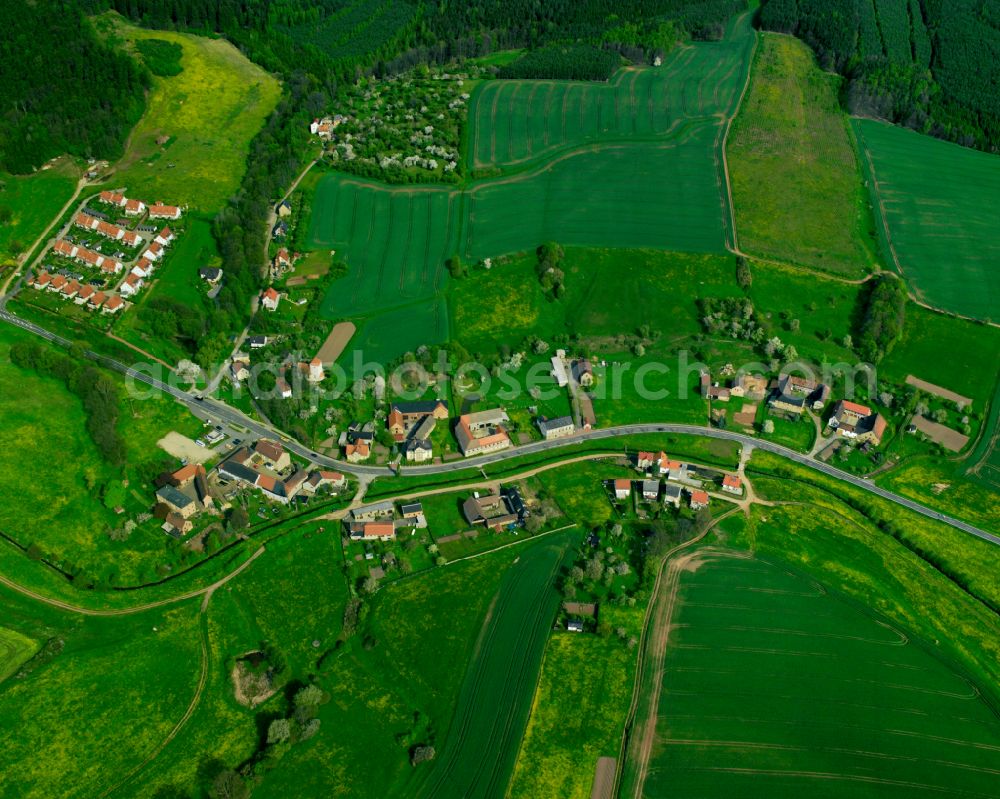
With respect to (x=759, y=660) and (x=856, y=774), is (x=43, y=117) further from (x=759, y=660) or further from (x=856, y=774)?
(x=856, y=774)

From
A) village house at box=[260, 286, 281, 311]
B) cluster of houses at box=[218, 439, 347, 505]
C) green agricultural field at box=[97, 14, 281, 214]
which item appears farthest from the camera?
green agricultural field at box=[97, 14, 281, 214]

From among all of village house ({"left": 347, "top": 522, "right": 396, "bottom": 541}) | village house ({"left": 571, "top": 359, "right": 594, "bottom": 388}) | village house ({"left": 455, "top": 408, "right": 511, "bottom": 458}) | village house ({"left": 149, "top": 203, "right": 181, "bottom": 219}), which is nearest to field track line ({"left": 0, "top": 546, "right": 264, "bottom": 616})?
village house ({"left": 347, "top": 522, "right": 396, "bottom": 541})

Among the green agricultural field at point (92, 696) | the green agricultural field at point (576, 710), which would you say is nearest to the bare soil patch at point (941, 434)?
the green agricultural field at point (576, 710)

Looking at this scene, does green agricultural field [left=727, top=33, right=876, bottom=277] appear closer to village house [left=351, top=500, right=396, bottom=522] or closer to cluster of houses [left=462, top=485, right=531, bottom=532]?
cluster of houses [left=462, top=485, right=531, bottom=532]

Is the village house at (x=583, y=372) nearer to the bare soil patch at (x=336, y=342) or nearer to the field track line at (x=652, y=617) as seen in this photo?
the field track line at (x=652, y=617)

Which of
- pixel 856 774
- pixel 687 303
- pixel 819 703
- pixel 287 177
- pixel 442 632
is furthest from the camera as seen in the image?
pixel 287 177

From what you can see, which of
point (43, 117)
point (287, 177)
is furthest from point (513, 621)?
point (43, 117)

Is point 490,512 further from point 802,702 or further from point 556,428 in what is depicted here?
point 802,702
